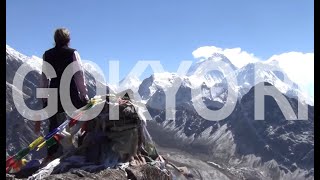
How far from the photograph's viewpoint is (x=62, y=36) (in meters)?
13.7

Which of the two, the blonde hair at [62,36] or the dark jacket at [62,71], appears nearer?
the blonde hair at [62,36]

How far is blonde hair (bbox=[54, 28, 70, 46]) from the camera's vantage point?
13680mm

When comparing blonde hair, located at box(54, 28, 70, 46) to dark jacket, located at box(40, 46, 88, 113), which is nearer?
blonde hair, located at box(54, 28, 70, 46)

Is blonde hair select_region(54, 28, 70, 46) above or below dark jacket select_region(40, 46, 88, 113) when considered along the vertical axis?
above

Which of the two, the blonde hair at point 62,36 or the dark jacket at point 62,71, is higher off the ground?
the blonde hair at point 62,36

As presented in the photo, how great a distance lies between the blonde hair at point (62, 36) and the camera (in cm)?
1368

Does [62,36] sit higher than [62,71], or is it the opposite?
[62,36]

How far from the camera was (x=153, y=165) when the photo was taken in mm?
13789
